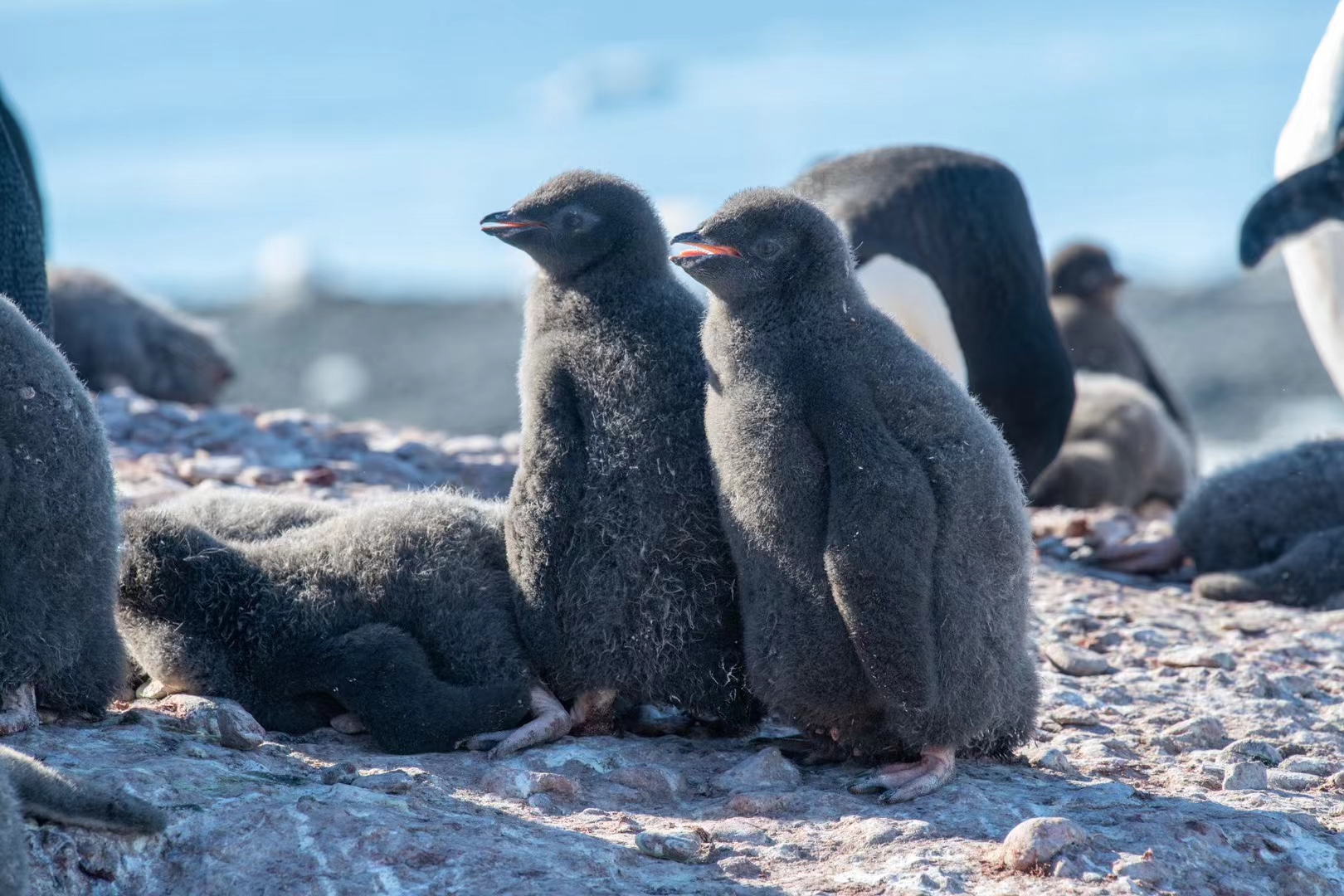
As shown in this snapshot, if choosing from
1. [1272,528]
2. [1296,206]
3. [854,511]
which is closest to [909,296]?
[1272,528]

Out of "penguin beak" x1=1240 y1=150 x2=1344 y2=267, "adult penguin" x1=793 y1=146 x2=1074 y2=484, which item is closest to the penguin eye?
"adult penguin" x1=793 y1=146 x2=1074 y2=484

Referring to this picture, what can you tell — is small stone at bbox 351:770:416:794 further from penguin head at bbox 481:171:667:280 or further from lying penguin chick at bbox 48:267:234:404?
lying penguin chick at bbox 48:267:234:404

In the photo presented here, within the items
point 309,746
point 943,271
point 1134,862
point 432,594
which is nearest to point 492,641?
point 432,594

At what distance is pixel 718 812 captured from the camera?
3531 mm

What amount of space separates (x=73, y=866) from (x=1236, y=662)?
342 centimetres

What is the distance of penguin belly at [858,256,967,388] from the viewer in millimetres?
7035

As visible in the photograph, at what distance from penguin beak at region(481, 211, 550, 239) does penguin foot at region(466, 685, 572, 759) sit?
3.64 feet

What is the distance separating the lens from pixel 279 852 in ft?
10.1

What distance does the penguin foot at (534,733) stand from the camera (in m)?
3.80

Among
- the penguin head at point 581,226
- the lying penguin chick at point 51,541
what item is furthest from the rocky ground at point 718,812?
the penguin head at point 581,226

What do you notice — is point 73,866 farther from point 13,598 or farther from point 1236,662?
point 1236,662

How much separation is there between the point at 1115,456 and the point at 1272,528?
2386 millimetres

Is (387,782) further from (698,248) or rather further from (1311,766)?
(1311,766)

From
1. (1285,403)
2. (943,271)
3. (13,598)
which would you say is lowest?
(1285,403)
